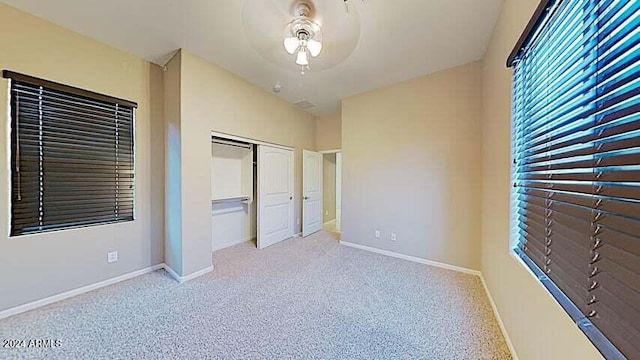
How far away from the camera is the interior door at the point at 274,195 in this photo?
419 cm

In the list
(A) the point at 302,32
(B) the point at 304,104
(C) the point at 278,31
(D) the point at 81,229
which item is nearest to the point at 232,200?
(D) the point at 81,229

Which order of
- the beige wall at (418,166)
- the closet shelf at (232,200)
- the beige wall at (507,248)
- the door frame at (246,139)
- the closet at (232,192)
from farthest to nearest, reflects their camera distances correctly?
the closet at (232,192), the closet shelf at (232,200), the door frame at (246,139), the beige wall at (418,166), the beige wall at (507,248)

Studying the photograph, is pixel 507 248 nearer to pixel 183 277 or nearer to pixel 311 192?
pixel 183 277

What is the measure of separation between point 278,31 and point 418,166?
8.39 ft

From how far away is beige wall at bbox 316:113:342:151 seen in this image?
5.28 metres

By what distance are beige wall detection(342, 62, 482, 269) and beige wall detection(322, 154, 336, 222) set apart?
Result: 2.03m

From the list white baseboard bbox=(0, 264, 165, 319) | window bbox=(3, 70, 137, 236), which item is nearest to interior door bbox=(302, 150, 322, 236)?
white baseboard bbox=(0, 264, 165, 319)

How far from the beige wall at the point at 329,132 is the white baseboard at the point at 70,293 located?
12.3 ft

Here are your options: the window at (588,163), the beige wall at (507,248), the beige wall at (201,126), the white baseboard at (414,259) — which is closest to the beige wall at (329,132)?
the beige wall at (201,126)

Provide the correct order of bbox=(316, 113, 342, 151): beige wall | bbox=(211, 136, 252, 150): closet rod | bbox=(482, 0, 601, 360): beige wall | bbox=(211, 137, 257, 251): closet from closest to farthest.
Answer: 1. bbox=(482, 0, 601, 360): beige wall
2. bbox=(211, 136, 252, 150): closet rod
3. bbox=(211, 137, 257, 251): closet
4. bbox=(316, 113, 342, 151): beige wall

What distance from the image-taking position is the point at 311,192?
208 inches

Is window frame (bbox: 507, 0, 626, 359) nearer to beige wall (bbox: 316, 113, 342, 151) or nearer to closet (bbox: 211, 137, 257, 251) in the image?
beige wall (bbox: 316, 113, 342, 151)

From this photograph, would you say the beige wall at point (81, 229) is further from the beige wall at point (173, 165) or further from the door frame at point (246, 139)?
the door frame at point (246, 139)

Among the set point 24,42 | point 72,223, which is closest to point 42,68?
point 24,42
